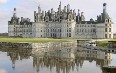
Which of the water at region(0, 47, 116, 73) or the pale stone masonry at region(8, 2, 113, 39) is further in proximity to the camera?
the pale stone masonry at region(8, 2, 113, 39)

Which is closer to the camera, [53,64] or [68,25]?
[53,64]

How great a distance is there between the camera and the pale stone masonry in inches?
4387

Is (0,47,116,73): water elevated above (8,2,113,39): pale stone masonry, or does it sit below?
below

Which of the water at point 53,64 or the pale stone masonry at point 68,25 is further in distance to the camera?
the pale stone masonry at point 68,25

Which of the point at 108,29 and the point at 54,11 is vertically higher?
the point at 54,11

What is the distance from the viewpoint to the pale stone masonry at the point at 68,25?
366ft

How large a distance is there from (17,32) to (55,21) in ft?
62.7

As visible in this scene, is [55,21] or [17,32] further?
[17,32]

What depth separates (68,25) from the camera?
113 metres

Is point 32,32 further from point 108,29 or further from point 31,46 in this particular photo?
point 31,46

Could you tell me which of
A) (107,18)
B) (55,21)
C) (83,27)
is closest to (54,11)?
(55,21)

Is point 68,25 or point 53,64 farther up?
point 68,25

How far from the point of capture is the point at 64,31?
370 feet

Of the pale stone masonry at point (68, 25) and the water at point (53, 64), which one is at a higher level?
the pale stone masonry at point (68, 25)
